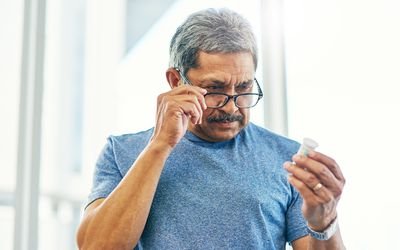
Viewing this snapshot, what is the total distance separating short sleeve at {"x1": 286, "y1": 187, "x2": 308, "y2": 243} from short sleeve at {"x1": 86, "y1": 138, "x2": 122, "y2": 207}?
1.57ft

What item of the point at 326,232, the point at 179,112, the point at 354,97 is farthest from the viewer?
the point at 354,97

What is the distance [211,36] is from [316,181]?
0.52 metres

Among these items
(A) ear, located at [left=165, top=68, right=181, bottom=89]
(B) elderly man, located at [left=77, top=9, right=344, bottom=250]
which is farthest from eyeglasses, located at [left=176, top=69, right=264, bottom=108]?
(A) ear, located at [left=165, top=68, right=181, bottom=89]

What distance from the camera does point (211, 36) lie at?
154 cm

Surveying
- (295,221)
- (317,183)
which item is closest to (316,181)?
(317,183)

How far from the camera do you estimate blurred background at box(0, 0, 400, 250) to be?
2055 mm

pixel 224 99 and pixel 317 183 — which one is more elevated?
pixel 224 99

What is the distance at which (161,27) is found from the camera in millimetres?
2650

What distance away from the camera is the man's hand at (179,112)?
145 centimetres

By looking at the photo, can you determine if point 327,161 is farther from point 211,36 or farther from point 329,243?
point 211,36

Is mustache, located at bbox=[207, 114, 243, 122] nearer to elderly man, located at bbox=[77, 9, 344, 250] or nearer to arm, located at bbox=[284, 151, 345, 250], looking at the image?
elderly man, located at bbox=[77, 9, 344, 250]

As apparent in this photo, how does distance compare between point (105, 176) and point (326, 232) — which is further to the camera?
point (105, 176)

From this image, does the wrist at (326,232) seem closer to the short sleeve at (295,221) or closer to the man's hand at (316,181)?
the man's hand at (316,181)

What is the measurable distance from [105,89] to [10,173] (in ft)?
1.79
